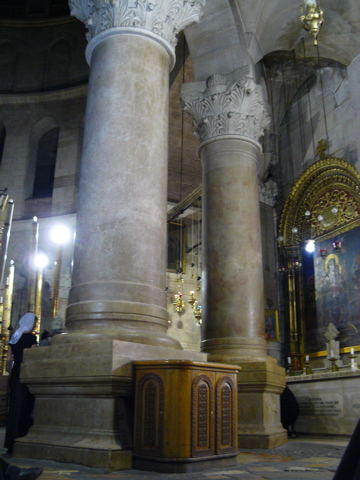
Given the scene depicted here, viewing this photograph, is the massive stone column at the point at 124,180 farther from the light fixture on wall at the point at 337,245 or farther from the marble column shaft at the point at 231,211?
the light fixture on wall at the point at 337,245

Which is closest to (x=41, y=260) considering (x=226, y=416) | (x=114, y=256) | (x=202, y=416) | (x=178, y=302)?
(x=178, y=302)

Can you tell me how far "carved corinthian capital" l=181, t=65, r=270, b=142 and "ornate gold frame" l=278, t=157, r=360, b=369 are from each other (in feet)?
15.3

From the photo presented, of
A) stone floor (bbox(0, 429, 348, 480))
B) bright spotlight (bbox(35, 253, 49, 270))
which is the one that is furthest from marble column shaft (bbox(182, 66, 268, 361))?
bright spotlight (bbox(35, 253, 49, 270))

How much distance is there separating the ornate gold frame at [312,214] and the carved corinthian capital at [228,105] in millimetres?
4670

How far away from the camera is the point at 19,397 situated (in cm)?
469

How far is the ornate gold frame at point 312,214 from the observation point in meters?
11.8

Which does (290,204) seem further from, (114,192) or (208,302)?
(114,192)

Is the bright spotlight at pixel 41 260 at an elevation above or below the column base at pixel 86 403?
above

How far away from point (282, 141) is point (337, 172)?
2.78 metres

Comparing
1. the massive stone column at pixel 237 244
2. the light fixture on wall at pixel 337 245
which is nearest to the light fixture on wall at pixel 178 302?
the light fixture on wall at pixel 337 245

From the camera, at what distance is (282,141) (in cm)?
1444

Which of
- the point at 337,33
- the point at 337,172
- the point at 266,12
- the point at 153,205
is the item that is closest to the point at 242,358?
the point at 153,205

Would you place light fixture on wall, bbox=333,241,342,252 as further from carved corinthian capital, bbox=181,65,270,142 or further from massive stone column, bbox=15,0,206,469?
massive stone column, bbox=15,0,206,469

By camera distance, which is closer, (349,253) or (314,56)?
(349,253)
